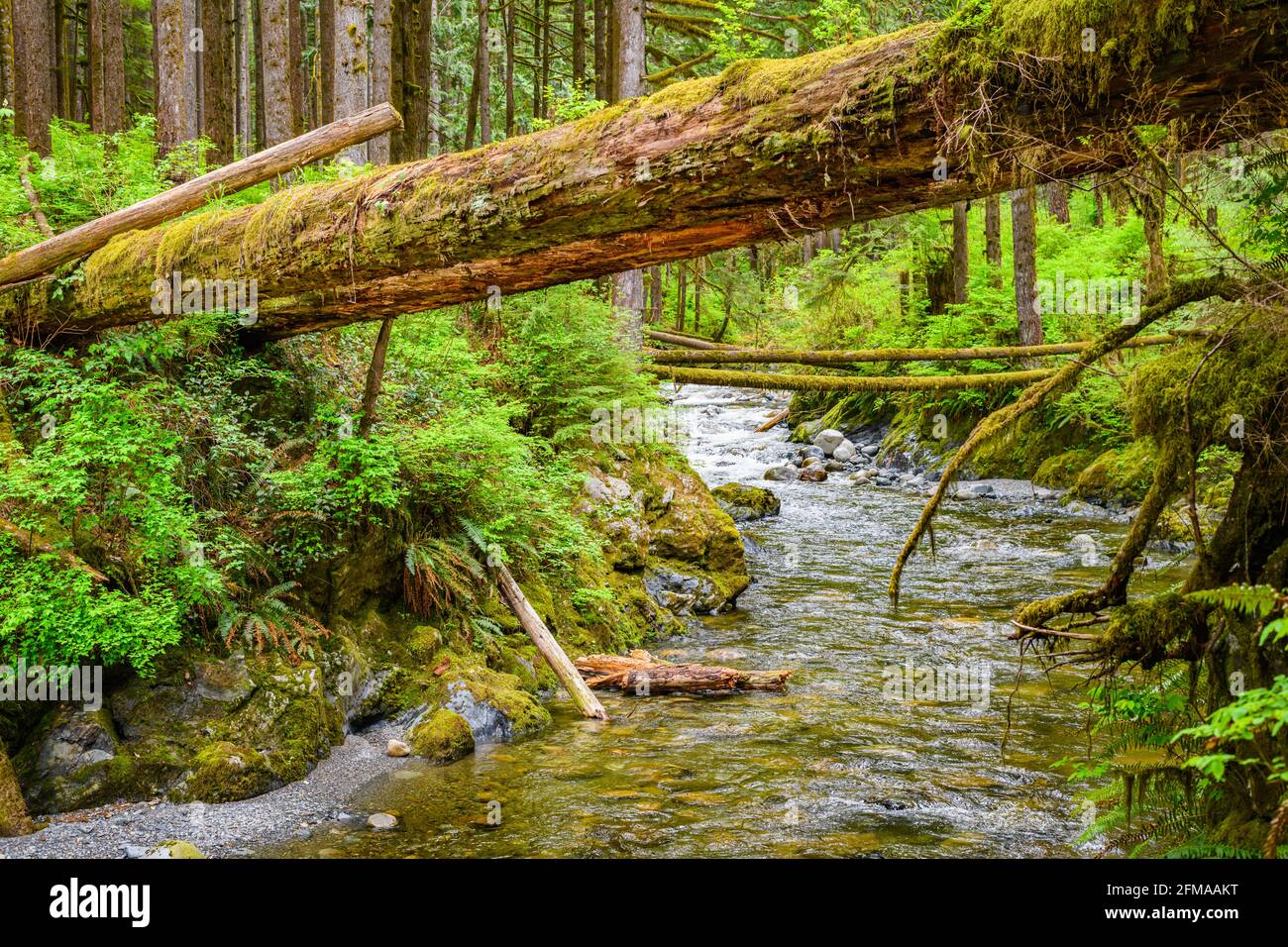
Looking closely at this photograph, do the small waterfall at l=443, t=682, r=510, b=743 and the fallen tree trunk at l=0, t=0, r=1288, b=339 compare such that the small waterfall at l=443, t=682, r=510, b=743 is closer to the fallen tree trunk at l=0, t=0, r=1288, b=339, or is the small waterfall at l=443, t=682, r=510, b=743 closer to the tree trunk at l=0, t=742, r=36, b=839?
the tree trunk at l=0, t=742, r=36, b=839

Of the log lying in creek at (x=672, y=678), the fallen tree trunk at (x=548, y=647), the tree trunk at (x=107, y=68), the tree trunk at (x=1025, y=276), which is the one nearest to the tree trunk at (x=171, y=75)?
the tree trunk at (x=107, y=68)

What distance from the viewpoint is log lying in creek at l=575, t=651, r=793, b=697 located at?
8133 mm

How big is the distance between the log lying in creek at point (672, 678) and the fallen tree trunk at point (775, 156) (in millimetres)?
3967

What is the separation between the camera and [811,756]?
6.63 metres

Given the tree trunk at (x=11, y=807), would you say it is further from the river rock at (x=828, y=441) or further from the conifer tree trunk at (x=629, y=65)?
the river rock at (x=828, y=441)

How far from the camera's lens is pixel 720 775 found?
6.28 meters

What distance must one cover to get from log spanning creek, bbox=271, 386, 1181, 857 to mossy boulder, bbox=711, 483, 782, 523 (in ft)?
12.6

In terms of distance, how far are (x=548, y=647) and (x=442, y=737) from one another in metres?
1.55

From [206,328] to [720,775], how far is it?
17.0ft

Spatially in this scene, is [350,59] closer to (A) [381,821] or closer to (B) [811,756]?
(A) [381,821]

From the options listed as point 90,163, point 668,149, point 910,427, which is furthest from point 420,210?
point 910,427

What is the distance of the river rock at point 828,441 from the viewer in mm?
21750

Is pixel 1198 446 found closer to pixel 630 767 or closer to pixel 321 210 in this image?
pixel 630 767

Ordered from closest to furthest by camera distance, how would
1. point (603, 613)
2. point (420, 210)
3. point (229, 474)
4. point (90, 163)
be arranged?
point (420, 210) < point (229, 474) < point (90, 163) < point (603, 613)
